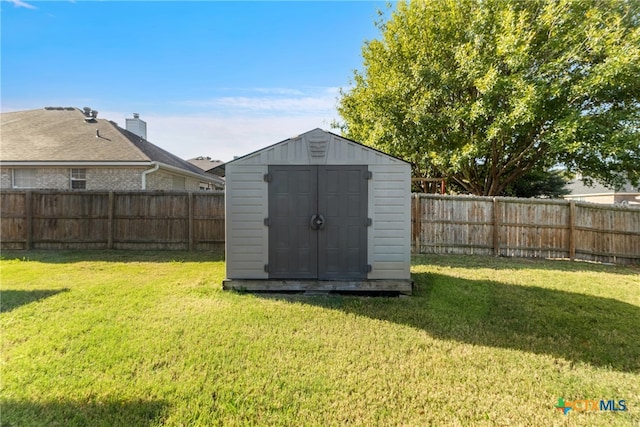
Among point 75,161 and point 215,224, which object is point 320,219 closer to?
point 215,224

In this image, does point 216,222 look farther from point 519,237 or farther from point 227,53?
point 519,237

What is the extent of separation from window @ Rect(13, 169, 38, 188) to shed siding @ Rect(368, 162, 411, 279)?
12133 mm

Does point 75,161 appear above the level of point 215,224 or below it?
above

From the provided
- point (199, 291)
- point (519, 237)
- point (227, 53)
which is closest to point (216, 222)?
point (199, 291)

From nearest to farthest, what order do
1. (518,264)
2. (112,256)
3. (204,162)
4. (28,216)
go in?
(518,264) → (112,256) → (28,216) → (204,162)

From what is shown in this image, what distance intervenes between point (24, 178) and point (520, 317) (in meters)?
14.8

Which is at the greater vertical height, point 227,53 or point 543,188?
point 227,53

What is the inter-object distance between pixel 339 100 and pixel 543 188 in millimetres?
11683

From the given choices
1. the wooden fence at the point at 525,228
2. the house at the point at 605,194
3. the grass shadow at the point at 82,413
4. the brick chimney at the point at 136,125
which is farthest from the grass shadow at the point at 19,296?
the house at the point at 605,194

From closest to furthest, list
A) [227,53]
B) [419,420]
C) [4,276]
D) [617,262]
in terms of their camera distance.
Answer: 1. [419,420]
2. [4,276]
3. [617,262]
4. [227,53]

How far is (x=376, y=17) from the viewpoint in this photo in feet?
42.9

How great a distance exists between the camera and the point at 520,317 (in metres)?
4.16

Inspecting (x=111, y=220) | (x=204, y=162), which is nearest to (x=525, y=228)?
(x=111, y=220)

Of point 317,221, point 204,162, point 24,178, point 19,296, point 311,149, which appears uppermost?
point 204,162
